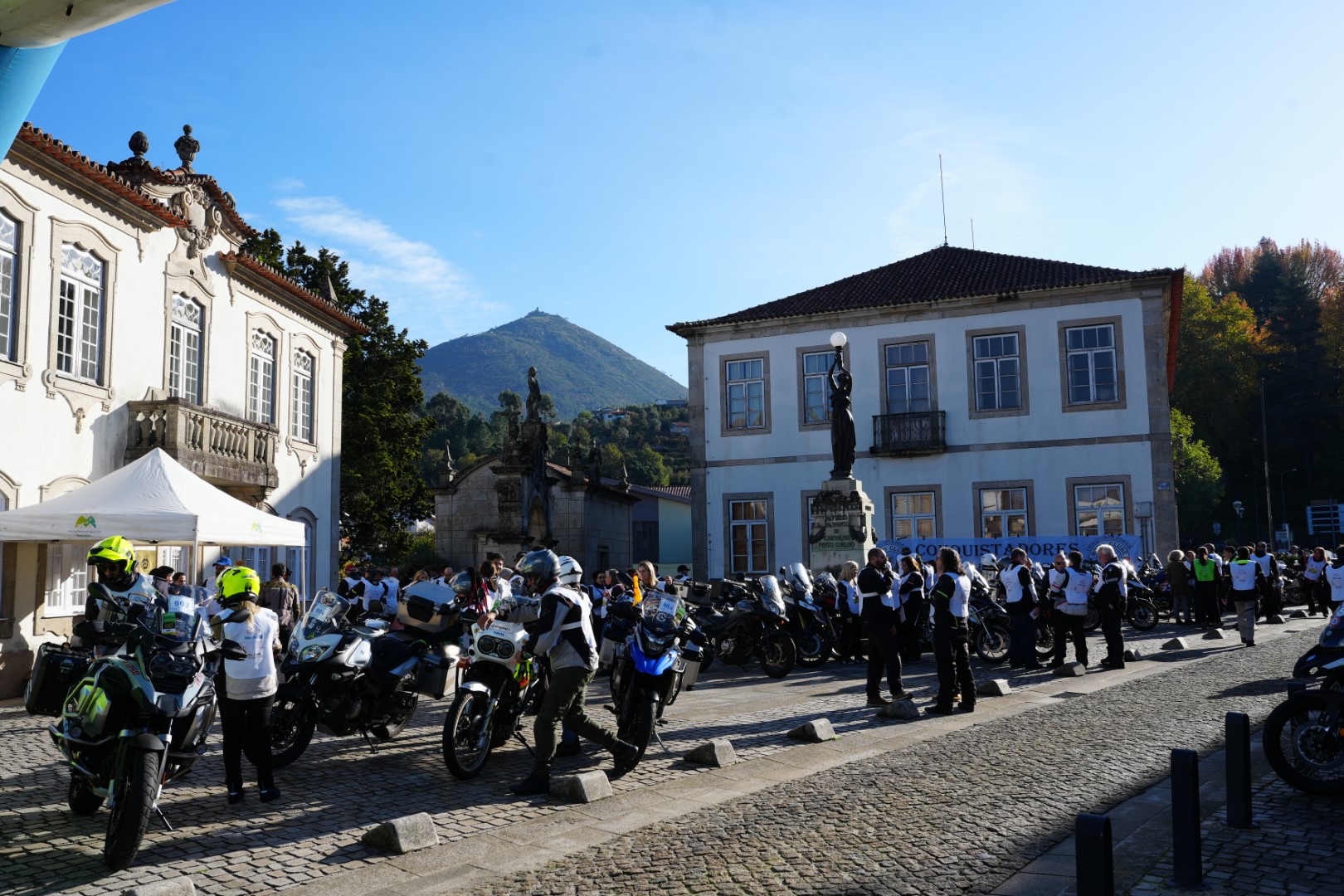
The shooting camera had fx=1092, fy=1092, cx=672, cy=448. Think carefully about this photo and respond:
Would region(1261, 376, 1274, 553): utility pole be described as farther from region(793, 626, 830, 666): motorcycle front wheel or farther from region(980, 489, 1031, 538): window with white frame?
region(793, 626, 830, 666): motorcycle front wheel

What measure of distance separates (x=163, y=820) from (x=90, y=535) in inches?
303

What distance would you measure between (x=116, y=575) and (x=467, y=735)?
2576mm

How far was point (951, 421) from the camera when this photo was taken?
99.3 ft

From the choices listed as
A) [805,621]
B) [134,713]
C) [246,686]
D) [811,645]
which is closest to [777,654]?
[805,621]

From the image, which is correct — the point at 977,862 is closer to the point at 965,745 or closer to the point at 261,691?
the point at 965,745

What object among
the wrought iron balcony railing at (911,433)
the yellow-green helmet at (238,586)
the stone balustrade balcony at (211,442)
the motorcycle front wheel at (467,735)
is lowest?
the motorcycle front wheel at (467,735)

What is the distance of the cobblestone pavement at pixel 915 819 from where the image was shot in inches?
212

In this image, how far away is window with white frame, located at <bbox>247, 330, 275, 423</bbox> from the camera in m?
22.0

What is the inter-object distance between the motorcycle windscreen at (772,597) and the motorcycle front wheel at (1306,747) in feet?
26.7

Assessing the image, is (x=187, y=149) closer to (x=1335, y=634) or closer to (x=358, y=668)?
(x=358, y=668)

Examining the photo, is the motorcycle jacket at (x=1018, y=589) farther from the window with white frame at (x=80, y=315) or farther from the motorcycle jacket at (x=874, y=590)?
the window with white frame at (x=80, y=315)

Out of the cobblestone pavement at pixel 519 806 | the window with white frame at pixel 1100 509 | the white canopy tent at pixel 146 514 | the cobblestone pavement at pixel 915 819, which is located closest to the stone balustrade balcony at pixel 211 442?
the white canopy tent at pixel 146 514

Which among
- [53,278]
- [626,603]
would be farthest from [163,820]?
[53,278]

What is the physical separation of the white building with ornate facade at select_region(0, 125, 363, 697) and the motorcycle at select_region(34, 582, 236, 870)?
8.35m
